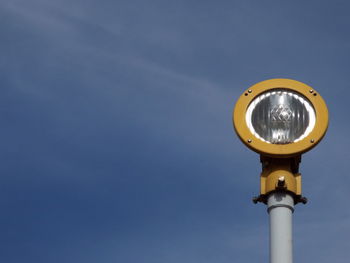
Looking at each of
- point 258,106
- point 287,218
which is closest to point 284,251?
point 287,218

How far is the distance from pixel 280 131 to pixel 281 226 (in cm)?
71

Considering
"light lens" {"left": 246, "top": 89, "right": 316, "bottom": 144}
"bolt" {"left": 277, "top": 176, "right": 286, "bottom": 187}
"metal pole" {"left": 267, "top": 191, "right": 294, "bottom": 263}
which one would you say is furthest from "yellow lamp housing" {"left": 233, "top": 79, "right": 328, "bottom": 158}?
"metal pole" {"left": 267, "top": 191, "right": 294, "bottom": 263}

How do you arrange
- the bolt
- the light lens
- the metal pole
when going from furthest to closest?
the light lens
the bolt
the metal pole

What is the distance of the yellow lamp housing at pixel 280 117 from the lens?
557cm

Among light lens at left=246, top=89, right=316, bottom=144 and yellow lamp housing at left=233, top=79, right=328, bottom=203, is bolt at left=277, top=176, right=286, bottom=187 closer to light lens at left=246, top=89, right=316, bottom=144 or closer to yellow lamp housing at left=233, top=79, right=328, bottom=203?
yellow lamp housing at left=233, top=79, right=328, bottom=203

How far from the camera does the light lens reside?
565cm

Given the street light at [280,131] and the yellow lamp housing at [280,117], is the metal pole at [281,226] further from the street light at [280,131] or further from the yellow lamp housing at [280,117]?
the yellow lamp housing at [280,117]

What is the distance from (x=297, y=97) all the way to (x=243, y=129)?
0.49 metres

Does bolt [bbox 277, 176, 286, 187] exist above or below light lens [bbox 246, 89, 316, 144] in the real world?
below

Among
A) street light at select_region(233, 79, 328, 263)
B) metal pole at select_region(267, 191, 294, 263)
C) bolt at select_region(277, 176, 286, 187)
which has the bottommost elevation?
metal pole at select_region(267, 191, 294, 263)

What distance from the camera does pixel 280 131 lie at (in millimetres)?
5656

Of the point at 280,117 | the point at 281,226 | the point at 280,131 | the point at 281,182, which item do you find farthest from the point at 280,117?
the point at 281,226

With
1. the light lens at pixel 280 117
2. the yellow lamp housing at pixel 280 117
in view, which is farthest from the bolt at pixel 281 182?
the light lens at pixel 280 117

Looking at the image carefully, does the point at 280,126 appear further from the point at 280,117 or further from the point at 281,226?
the point at 281,226
